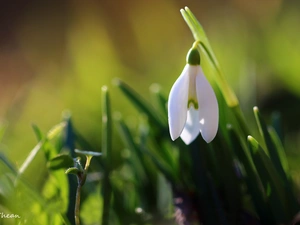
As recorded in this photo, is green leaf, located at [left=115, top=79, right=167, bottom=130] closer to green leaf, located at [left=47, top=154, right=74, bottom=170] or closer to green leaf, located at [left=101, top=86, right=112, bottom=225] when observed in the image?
green leaf, located at [left=101, top=86, right=112, bottom=225]

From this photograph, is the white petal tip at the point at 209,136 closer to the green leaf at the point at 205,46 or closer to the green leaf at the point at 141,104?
the green leaf at the point at 205,46

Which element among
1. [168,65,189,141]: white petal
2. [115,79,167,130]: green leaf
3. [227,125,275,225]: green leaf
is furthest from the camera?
[115,79,167,130]: green leaf

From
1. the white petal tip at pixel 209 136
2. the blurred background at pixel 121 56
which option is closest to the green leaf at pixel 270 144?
the white petal tip at pixel 209 136

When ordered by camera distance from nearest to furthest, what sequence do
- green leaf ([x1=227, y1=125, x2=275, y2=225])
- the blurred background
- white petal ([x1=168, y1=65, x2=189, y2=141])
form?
white petal ([x1=168, y1=65, x2=189, y2=141]) → green leaf ([x1=227, y1=125, x2=275, y2=225]) → the blurred background

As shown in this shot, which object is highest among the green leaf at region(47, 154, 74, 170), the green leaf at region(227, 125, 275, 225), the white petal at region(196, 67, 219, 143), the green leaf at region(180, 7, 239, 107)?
the green leaf at region(180, 7, 239, 107)

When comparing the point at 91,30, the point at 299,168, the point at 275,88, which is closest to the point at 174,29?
the point at 91,30

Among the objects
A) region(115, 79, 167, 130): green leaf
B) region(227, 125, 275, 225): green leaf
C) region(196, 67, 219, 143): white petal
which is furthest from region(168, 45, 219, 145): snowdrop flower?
region(115, 79, 167, 130): green leaf

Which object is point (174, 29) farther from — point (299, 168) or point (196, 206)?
point (196, 206)

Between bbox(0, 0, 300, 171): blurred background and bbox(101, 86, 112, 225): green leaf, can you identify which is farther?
bbox(0, 0, 300, 171): blurred background
